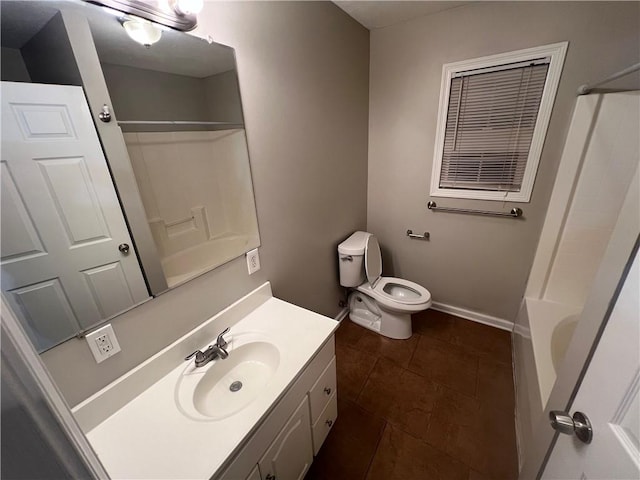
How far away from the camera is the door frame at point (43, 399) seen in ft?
0.97

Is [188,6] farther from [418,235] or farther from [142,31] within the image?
[418,235]

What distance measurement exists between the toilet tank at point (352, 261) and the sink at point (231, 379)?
3.31 feet

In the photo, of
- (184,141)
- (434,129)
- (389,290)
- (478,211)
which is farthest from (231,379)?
(434,129)

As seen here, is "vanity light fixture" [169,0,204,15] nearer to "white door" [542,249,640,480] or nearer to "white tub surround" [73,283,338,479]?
"white tub surround" [73,283,338,479]

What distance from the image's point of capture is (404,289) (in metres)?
2.27

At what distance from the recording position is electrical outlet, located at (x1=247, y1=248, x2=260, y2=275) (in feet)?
4.43

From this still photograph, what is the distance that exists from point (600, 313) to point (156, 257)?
4.30ft

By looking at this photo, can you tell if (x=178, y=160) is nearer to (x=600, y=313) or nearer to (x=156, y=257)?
(x=156, y=257)

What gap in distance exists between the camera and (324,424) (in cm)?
134

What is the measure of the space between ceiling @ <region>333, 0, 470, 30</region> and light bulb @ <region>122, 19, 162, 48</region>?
48.0 inches

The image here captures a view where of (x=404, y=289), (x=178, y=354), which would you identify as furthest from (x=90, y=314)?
(x=404, y=289)

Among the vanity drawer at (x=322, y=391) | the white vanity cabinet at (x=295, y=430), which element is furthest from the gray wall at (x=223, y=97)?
the vanity drawer at (x=322, y=391)

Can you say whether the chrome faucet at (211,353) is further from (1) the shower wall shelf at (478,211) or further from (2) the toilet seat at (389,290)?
(1) the shower wall shelf at (478,211)

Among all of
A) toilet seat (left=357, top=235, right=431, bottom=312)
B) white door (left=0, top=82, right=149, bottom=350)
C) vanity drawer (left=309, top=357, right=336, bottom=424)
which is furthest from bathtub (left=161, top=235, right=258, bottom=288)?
toilet seat (left=357, top=235, right=431, bottom=312)
